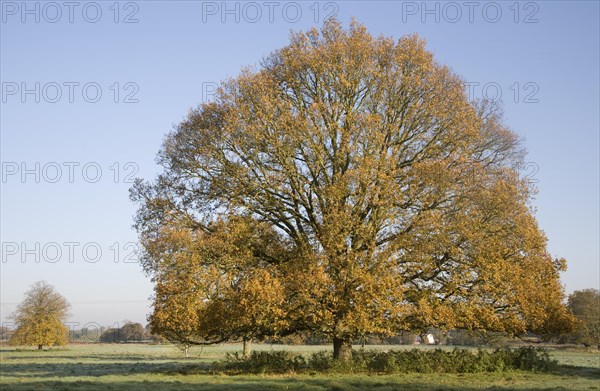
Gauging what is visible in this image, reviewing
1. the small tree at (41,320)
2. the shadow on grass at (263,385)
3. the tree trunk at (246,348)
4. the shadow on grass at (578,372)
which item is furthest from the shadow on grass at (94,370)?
the small tree at (41,320)

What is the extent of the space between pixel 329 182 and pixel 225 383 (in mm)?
11239

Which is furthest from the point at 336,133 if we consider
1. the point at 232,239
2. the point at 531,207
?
the point at 531,207

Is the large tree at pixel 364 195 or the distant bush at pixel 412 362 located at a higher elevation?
the large tree at pixel 364 195

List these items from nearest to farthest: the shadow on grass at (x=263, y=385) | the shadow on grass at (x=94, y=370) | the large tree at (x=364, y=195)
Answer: the shadow on grass at (x=263, y=385) → the large tree at (x=364, y=195) → the shadow on grass at (x=94, y=370)

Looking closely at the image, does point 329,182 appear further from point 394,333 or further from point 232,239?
point 394,333

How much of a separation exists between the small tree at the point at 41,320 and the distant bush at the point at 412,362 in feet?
207

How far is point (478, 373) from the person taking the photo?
94.6 ft

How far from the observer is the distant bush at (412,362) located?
29.6 m

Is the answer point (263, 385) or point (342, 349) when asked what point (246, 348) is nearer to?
point (342, 349)

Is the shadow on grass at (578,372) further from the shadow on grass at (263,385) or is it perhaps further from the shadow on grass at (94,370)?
the shadow on grass at (94,370)

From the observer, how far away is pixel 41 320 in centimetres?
8494

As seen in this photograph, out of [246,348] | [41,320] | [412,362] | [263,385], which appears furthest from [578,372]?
[41,320]

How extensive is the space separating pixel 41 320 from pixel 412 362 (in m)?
70.0

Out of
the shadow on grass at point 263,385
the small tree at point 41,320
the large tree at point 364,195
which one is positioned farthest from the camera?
the small tree at point 41,320
